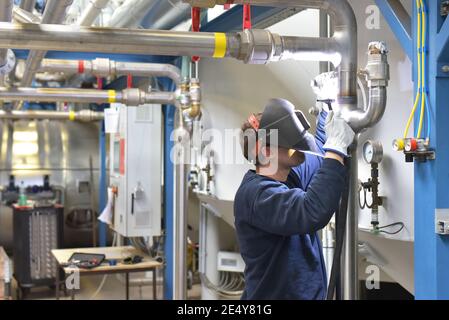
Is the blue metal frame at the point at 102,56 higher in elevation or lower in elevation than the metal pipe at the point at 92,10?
higher

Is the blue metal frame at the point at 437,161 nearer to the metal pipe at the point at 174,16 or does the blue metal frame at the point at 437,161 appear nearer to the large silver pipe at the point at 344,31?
the large silver pipe at the point at 344,31

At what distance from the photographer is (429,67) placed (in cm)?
124

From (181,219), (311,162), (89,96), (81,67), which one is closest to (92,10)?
(81,67)

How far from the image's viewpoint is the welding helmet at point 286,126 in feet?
4.56

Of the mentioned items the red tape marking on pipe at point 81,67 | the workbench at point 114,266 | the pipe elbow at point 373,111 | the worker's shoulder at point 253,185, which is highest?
the red tape marking on pipe at point 81,67

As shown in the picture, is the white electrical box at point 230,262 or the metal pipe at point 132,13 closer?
the metal pipe at point 132,13

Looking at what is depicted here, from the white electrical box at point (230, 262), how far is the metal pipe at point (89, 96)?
1094 millimetres

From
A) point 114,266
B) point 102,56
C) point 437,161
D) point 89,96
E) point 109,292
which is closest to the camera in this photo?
point 437,161

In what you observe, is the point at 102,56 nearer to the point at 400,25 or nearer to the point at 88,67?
the point at 88,67

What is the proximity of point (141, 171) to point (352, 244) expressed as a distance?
8.75 feet

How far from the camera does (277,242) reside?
4.80ft

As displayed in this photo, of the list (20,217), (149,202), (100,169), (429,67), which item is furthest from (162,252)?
(429,67)

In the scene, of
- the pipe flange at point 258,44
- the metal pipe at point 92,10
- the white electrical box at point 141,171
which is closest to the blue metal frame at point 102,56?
the white electrical box at point 141,171
